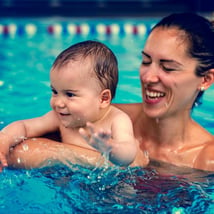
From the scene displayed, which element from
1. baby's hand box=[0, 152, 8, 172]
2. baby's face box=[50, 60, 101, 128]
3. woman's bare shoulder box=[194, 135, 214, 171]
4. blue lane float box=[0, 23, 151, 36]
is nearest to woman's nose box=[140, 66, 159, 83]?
baby's face box=[50, 60, 101, 128]

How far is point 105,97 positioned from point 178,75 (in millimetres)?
498

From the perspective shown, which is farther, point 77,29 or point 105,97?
point 77,29

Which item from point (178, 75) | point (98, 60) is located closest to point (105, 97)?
point (98, 60)

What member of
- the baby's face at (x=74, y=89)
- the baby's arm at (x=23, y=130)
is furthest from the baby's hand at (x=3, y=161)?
the baby's face at (x=74, y=89)

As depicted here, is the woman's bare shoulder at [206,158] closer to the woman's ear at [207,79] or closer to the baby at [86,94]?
the woman's ear at [207,79]

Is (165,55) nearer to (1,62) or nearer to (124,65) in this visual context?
(124,65)

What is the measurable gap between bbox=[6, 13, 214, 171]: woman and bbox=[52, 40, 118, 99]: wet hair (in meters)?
0.23

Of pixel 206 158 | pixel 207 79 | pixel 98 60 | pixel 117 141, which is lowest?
pixel 206 158

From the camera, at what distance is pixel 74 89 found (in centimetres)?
299

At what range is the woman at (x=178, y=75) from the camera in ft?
10.1

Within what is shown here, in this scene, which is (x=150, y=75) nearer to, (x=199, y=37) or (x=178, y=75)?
(x=178, y=75)

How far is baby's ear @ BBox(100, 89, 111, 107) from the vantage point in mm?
3088

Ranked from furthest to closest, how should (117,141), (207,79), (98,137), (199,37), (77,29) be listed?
(77,29), (207,79), (199,37), (117,141), (98,137)

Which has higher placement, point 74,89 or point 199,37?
point 199,37
